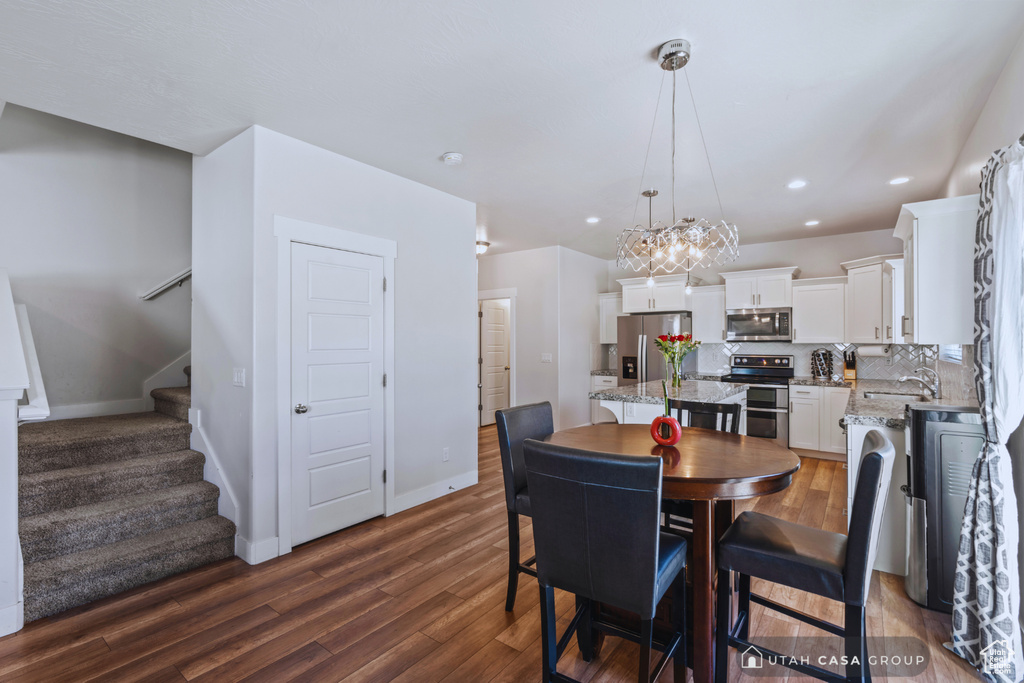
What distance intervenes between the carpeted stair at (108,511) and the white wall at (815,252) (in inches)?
240

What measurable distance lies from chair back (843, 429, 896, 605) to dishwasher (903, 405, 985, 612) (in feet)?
3.42

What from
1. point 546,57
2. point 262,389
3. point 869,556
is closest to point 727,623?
point 869,556

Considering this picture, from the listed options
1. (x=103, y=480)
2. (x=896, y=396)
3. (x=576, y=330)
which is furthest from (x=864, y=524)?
(x=576, y=330)

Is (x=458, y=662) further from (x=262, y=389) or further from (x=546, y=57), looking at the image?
(x=546, y=57)

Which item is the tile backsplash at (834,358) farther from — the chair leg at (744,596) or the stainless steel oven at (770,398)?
the chair leg at (744,596)

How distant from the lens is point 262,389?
290 centimetres

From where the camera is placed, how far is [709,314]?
613 cm

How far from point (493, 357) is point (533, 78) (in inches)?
208

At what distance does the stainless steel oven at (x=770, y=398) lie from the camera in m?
5.40

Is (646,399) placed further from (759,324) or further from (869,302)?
(869,302)

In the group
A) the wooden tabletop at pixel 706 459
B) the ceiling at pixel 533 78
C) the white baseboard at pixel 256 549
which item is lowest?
the white baseboard at pixel 256 549

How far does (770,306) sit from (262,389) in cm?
550

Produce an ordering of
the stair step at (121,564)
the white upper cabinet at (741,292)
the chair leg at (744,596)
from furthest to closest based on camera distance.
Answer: the white upper cabinet at (741,292), the stair step at (121,564), the chair leg at (744,596)

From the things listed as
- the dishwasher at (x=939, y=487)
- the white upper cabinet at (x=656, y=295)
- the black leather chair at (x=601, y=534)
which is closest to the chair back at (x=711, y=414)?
the dishwasher at (x=939, y=487)
